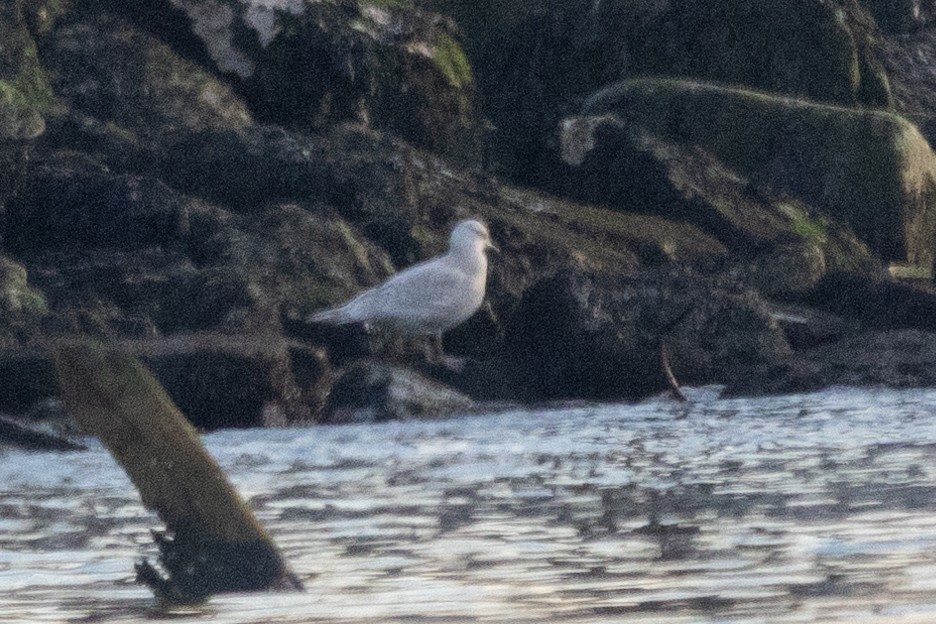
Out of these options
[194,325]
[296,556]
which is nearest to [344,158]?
[194,325]

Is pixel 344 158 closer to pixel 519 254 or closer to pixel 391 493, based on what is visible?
pixel 519 254

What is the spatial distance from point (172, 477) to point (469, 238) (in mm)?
9369

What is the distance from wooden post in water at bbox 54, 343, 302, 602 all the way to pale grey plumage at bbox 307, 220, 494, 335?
806cm

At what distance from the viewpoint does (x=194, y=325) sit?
14.3 m

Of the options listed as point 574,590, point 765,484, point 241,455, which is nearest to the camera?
point 574,590

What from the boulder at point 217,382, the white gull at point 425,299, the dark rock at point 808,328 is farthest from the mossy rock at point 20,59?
the dark rock at point 808,328

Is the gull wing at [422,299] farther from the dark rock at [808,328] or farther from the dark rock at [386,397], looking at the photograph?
the dark rock at [808,328]

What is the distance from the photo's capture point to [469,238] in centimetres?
1502

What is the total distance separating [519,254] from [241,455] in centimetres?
662

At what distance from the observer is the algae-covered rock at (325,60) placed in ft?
66.4

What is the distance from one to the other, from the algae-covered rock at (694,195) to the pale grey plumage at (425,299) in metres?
4.60

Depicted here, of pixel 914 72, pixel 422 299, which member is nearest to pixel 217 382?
pixel 422 299

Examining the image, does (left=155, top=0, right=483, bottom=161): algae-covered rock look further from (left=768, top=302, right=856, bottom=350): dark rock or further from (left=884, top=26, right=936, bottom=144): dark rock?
(left=884, top=26, right=936, bottom=144): dark rock

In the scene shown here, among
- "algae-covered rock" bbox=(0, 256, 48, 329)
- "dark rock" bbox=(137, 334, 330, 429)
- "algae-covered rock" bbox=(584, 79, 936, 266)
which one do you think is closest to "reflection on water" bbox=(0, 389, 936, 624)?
"dark rock" bbox=(137, 334, 330, 429)
